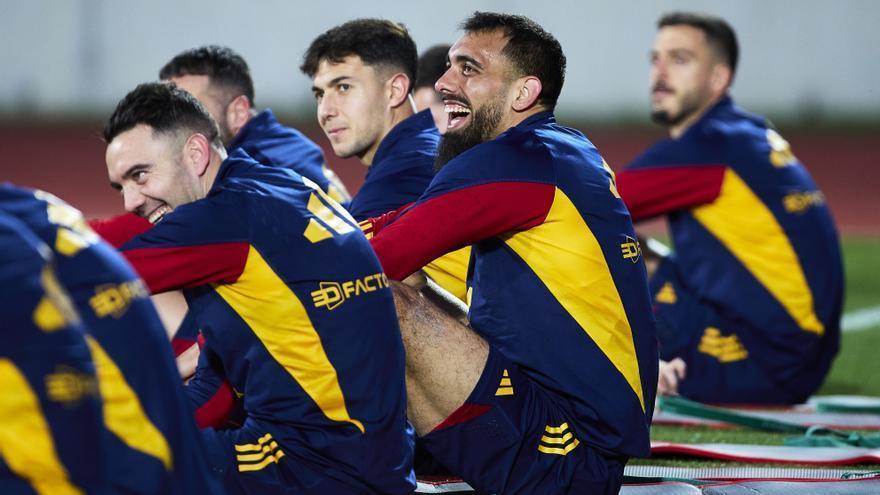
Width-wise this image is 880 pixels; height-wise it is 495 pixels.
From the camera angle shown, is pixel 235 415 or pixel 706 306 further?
pixel 706 306

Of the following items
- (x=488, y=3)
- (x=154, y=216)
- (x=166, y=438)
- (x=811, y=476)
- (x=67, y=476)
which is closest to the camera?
(x=67, y=476)

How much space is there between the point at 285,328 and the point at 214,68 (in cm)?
280

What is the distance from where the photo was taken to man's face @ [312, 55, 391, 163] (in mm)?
4965

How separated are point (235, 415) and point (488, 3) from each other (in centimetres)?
1289

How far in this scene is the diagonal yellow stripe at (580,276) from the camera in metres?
3.51

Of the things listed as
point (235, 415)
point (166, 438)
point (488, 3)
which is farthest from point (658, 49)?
point (488, 3)

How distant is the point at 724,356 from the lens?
5.77 meters

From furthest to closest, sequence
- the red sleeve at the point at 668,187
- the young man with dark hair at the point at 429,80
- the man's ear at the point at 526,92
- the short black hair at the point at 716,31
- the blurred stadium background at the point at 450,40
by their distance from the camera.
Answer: the blurred stadium background at the point at 450,40 < the short black hair at the point at 716,31 < the young man with dark hair at the point at 429,80 < the red sleeve at the point at 668,187 < the man's ear at the point at 526,92

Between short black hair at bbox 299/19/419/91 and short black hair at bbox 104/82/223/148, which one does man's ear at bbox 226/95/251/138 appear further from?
short black hair at bbox 104/82/223/148

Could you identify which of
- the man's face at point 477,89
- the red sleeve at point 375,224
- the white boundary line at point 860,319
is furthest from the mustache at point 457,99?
the white boundary line at point 860,319

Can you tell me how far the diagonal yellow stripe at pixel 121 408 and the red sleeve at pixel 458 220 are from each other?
1297 mm

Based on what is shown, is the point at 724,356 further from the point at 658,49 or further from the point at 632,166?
the point at 658,49

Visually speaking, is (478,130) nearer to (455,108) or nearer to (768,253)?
(455,108)

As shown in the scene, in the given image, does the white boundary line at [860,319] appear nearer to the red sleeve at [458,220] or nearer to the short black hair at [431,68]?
the short black hair at [431,68]
